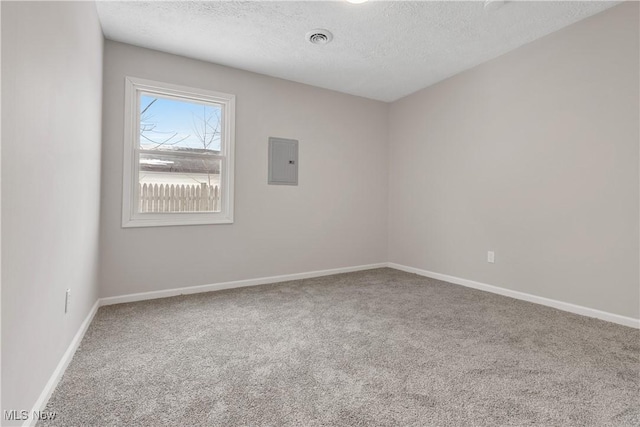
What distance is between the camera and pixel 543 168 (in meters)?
2.92

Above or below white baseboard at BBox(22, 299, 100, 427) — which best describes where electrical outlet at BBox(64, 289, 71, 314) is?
above

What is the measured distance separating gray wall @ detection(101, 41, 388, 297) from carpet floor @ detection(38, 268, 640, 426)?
525 mm

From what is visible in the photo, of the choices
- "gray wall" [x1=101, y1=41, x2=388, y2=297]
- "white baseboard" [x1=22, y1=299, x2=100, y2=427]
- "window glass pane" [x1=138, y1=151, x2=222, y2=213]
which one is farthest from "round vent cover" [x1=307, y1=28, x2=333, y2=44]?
"white baseboard" [x1=22, y1=299, x2=100, y2=427]

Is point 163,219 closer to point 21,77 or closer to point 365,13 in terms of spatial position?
point 21,77

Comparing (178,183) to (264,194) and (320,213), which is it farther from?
(320,213)

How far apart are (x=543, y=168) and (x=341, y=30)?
221cm

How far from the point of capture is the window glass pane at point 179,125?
3150 mm

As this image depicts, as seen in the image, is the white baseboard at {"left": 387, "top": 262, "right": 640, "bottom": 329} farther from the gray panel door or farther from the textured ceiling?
the textured ceiling

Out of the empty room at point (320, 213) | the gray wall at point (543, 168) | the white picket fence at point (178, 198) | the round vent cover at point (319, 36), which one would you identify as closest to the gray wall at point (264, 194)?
the empty room at point (320, 213)

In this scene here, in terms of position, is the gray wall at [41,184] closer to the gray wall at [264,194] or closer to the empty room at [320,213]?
the empty room at [320,213]

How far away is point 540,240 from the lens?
295 cm

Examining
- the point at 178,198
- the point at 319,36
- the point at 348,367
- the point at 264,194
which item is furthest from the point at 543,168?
the point at 178,198

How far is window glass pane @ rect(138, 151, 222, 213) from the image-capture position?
3.14 meters

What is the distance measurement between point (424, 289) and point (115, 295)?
3.06 metres
